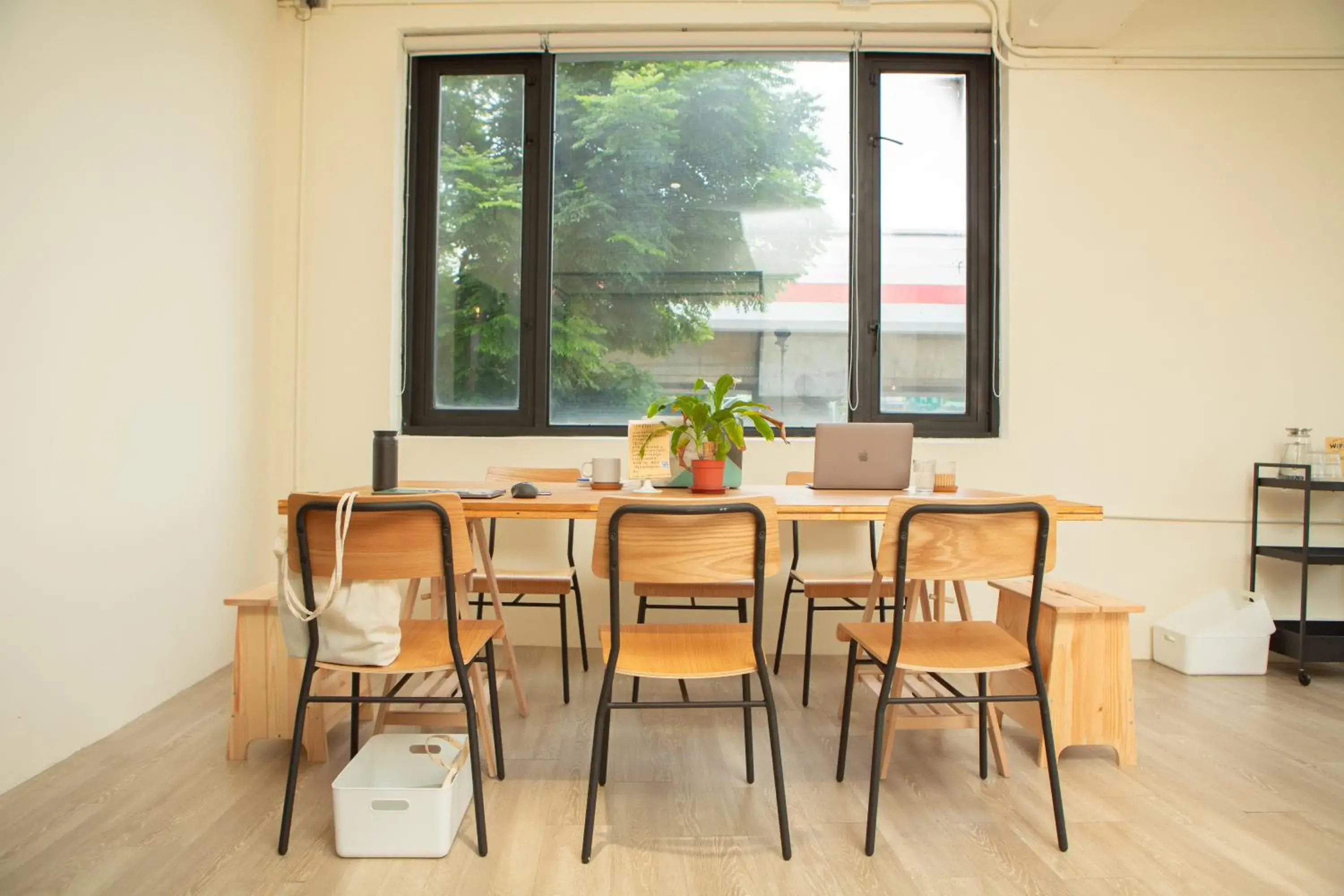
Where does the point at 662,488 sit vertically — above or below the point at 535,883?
above

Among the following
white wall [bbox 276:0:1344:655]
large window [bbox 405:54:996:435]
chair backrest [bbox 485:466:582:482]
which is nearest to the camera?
chair backrest [bbox 485:466:582:482]

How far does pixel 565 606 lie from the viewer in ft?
10.7

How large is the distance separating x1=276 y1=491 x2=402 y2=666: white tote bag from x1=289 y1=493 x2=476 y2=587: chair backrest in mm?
30

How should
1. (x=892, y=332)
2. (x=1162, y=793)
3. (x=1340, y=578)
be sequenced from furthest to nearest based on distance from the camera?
1. (x=892, y=332)
2. (x=1340, y=578)
3. (x=1162, y=793)

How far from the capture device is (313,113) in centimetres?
386

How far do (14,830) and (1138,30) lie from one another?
17.0 feet

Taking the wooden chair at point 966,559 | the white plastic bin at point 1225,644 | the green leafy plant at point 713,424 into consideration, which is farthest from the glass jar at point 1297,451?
the green leafy plant at point 713,424

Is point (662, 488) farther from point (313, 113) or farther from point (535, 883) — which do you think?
point (313, 113)

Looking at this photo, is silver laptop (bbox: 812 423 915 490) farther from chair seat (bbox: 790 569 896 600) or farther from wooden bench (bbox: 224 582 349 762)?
wooden bench (bbox: 224 582 349 762)

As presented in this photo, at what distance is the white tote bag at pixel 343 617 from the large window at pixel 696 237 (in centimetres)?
217

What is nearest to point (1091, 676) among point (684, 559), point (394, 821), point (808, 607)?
point (808, 607)

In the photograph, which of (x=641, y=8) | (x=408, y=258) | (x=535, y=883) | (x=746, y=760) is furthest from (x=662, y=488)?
(x=641, y=8)

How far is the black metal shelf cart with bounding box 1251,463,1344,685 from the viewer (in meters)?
3.34

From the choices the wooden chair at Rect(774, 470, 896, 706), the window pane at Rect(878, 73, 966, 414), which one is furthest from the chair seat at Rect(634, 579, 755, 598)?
the window pane at Rect(878, 73, 966, 414)
